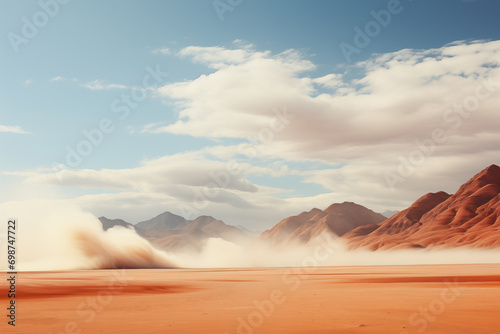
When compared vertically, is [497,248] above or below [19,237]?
below

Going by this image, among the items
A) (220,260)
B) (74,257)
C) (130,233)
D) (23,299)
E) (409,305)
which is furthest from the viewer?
(220,260)

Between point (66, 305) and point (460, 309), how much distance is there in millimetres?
14418

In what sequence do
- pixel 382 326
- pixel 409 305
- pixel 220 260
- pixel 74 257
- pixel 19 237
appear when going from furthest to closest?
pixel 220 260
pixel 19 237
pixel 74 257
pixel 409 305
pixel 382 326

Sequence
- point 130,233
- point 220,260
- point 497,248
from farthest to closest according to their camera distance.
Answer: point 220,260, point 497,248, point 130,233

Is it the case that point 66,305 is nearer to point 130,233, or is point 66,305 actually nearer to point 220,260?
point 130,233

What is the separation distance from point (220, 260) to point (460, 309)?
189 metres

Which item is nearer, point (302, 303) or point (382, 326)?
point (382, 326)

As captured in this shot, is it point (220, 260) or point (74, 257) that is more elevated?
point (74, 257)

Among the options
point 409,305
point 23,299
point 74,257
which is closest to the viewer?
point 409,305

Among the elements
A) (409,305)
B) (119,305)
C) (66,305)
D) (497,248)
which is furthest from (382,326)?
(497,248)

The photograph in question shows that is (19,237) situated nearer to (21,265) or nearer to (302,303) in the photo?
(21,265)

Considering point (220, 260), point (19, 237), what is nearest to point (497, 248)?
point (220, 260)

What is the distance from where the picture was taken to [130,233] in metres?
119

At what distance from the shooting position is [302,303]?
17.6 meters
